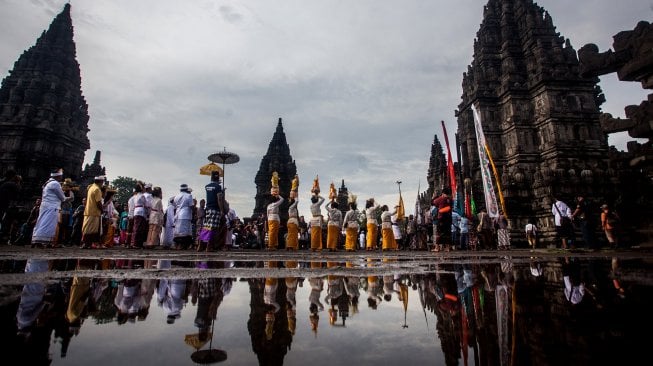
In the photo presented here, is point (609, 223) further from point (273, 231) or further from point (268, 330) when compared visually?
point (268, 330)

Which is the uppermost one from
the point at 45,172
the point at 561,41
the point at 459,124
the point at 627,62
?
the point at 561,41

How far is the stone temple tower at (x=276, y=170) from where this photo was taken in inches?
1271

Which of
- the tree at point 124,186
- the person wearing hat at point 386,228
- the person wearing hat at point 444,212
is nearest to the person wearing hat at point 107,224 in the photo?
the person wearing hat at point 386,228

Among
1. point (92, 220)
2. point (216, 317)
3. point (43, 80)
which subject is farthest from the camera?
point (43, 80)

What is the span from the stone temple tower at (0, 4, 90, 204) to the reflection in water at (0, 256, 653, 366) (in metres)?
30.6

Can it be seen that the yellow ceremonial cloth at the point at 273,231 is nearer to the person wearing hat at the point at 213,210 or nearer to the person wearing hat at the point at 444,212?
the person wearing hat at the point at 213,210

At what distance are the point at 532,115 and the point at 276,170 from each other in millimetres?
22605

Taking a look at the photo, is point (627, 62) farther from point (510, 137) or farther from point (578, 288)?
point (510, 137)

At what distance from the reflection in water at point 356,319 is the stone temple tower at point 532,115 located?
19586mm

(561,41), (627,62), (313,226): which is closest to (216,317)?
(627,62)

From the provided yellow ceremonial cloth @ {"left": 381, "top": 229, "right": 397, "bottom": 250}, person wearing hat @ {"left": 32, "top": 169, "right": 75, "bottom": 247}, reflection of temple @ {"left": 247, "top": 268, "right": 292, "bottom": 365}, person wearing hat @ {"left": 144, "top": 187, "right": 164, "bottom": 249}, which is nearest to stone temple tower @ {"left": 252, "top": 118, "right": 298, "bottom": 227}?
yellow ceremonial cloth @ {"left": 381, "top": 229, "right": 397, "bottom": 250}

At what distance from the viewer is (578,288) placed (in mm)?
1645

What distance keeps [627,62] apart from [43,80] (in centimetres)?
3899

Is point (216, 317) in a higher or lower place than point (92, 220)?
lower
